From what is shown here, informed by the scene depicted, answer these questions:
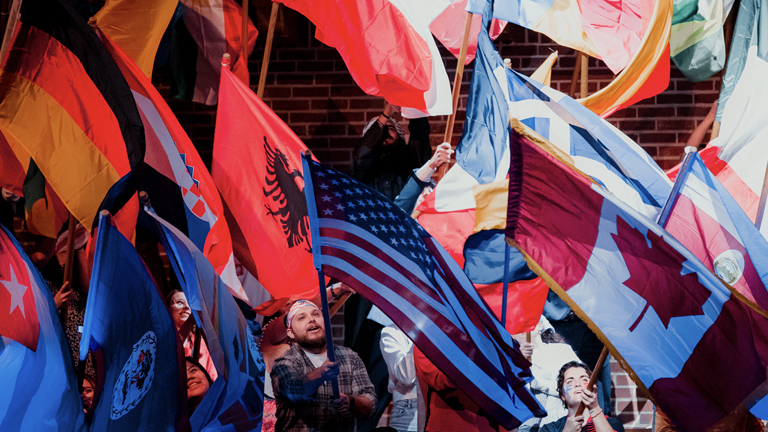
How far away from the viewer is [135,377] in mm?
3051

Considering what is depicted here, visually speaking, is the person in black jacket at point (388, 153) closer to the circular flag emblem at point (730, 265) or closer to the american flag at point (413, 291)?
the american flag at point (413, 291)

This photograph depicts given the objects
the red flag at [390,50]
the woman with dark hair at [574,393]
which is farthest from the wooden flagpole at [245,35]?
the woman with dark hair at [574,393]

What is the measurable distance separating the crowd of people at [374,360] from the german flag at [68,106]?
62 centimetres

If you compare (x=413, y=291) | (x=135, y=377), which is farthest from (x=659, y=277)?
(x=135, y=377)

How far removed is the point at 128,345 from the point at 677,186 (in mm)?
2393

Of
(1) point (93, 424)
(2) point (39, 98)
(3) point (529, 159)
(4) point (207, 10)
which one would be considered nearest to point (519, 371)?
(3) point (529, 159)

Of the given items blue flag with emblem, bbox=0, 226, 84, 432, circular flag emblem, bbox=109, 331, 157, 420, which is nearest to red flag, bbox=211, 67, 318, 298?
circular flag emblem, bbox=109, 331, 157, 420

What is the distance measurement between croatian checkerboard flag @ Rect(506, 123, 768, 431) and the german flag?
175 cm

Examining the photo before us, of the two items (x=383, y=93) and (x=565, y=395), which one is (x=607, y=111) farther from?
(x=565, y=395)

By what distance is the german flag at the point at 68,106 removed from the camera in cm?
363

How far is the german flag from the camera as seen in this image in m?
3.63

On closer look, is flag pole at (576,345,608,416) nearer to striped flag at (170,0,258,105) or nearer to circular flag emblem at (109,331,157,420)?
circular flag emblem at (109,331,157,420)

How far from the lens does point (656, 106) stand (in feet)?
21.5

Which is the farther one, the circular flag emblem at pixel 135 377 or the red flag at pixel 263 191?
the red flag at pixel 263 191
